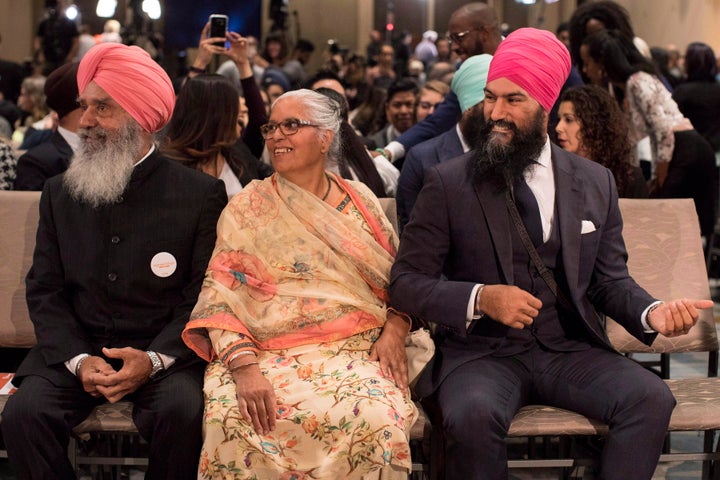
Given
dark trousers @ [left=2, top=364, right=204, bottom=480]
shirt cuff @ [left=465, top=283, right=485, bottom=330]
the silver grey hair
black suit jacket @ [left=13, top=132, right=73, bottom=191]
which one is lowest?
dark trousers @ [left=2, top=364, right=204, bottom=480]

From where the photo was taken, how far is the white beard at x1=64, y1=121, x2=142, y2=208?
340 cm

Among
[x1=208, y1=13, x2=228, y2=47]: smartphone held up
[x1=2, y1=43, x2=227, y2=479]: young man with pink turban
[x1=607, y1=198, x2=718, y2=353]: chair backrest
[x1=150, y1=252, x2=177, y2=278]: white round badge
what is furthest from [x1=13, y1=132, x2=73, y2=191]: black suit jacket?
[x1=607, y1=198, x2=718, y2=353]: chair backrest

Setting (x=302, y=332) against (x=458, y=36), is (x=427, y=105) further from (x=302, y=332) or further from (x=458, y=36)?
(x=302, y=332)

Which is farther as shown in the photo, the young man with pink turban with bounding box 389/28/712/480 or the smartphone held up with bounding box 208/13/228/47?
the smartphone held up with bounding box 208/13/228/47

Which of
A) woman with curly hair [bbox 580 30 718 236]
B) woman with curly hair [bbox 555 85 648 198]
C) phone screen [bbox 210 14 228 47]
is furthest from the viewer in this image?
phone screen [bbox 210 14 228 47]

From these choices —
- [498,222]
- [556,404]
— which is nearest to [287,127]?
[498,222]

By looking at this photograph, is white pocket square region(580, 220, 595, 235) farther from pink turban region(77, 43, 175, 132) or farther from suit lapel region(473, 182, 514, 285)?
pink turban region(77, 43, 175, 132)

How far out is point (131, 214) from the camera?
344cm

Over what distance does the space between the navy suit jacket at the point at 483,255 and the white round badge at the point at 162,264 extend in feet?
2.57

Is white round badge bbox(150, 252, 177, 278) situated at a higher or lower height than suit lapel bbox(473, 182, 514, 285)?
lower

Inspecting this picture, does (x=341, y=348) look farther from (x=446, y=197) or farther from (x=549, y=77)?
(x=549, y=77)

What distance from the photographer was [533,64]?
11.0 ft

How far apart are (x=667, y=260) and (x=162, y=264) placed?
1966 millimetres

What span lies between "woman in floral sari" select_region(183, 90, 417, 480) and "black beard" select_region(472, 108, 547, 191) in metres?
0.45
